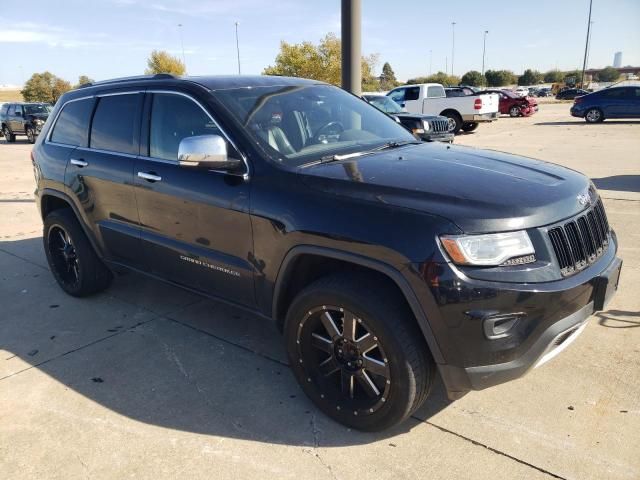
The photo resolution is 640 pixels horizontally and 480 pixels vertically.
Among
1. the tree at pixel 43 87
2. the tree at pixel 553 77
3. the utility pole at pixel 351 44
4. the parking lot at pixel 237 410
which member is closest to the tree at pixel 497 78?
the tree at pixel 553 77

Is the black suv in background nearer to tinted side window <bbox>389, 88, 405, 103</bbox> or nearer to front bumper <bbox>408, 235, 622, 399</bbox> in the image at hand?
tinted side window <bbox>389, 88, 405, 103</bbox>

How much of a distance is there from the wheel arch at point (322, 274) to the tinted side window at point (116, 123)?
66.3 inches

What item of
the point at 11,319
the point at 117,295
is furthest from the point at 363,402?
the point at 11,319

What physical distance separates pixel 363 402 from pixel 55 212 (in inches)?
136

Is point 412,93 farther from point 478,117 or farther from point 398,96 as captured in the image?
point 478,117

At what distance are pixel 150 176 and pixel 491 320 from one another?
2454mm

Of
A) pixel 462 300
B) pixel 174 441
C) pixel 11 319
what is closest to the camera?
pixel 462 300

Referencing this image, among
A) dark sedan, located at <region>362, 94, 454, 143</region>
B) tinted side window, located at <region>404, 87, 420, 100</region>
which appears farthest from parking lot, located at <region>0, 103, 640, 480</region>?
tinted side window, located at <region>404, 87, 420, 100</region>

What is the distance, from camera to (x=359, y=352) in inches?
104

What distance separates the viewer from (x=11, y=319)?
438cm

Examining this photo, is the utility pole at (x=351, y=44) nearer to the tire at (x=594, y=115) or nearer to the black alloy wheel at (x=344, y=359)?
the black alloy wheel at (x=344, y=359)

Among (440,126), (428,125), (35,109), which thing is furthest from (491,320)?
(35,109)

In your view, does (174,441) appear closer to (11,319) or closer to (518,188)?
(518,188)

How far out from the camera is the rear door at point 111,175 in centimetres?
382
